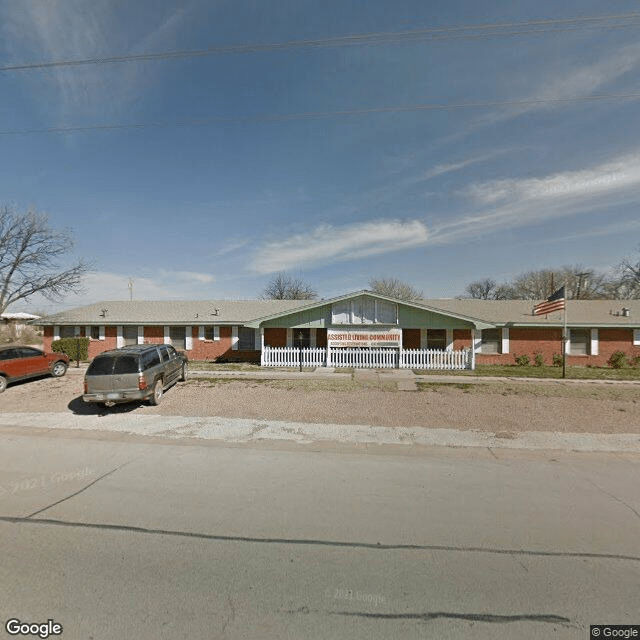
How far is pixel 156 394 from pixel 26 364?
704cm

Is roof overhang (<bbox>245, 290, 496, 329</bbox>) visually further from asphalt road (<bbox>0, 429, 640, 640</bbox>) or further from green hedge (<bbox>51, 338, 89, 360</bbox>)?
asphalt road (<bbox>0, 429, 640, 640</bbox>)

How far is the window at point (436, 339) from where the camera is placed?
19.4m

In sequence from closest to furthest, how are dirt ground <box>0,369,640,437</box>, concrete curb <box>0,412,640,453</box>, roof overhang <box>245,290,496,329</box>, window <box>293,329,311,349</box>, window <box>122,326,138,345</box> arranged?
concrete curb <box>0,412,640,453</box> → dirt ground <box>0,369,640,437</box> → roof overhang <box>245,290,496,329</box> → window <box>293,329,311,349</box> → window <box>122,326,138,345</box>

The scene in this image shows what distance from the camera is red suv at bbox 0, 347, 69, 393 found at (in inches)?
464

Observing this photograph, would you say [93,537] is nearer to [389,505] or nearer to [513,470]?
[389,505]

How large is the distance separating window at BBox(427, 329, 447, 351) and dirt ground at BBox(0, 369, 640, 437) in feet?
23.9

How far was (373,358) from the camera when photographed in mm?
17297

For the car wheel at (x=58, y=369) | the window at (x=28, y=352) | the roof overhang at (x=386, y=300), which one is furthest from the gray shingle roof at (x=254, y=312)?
the window at (x=28, y=352)

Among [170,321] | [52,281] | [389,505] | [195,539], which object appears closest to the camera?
[195,539]

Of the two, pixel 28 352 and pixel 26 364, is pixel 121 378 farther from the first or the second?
pixel 28 352

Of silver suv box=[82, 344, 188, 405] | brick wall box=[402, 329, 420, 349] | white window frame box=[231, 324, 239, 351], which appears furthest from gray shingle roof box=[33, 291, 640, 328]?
silver suv box=[82, 344, 188, 405]

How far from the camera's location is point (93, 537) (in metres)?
3.53

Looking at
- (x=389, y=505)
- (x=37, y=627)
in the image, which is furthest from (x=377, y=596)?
(x=37, y=627)

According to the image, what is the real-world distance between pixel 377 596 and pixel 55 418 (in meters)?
9.19
